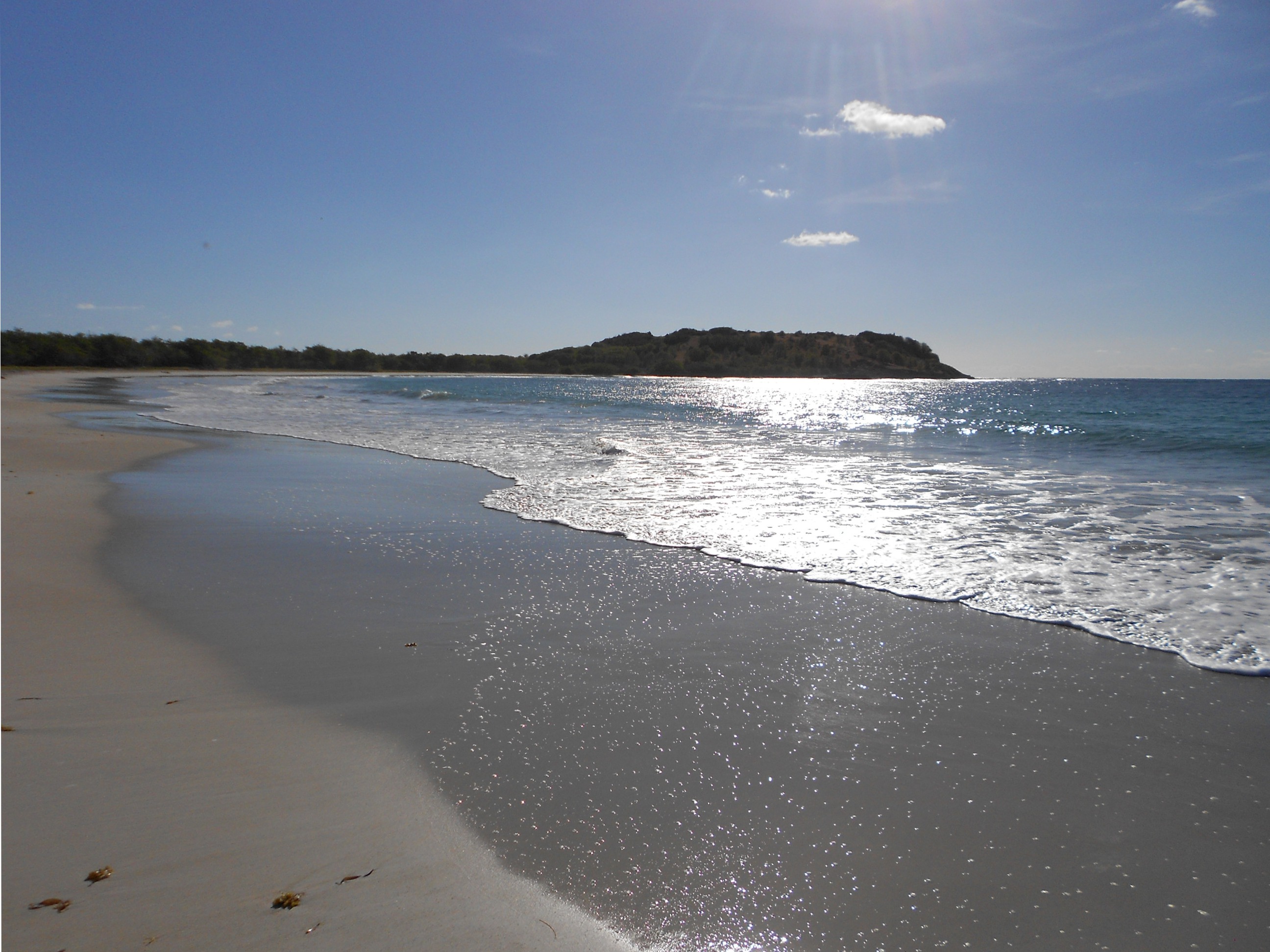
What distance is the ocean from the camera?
4934 mm

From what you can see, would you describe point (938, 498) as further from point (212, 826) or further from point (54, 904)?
point (54, 904)

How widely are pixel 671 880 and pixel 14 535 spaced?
691 cm

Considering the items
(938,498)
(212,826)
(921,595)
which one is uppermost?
(938,498)

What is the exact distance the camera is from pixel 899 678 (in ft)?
11.6

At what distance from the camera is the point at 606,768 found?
2672mm

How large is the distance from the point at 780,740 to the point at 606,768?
812 millimetres

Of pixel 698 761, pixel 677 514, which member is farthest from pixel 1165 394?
pixel 698 761

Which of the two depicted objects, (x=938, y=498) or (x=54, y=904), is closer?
(x=54, y=904)

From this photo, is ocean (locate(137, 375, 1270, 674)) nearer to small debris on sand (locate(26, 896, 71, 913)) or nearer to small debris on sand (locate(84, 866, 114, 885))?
small debris on sand (locate(84, 866, 114, 885))

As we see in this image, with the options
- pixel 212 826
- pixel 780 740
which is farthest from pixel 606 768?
pixel 212 826

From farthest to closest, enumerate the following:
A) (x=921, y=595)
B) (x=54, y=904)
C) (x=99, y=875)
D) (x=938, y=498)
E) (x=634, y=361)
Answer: (x=634, y=361) → (x=938, y=498) → (x=921, y=595) → (x=99, y=875) → (x=54, y=904)

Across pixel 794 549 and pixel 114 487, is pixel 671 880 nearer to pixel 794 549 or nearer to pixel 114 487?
pixel 794 549

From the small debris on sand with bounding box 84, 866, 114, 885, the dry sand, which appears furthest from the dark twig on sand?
the small debris on sand with bounding box 84, 866, 114, 885

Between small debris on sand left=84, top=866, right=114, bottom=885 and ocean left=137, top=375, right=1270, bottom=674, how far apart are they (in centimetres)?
446
